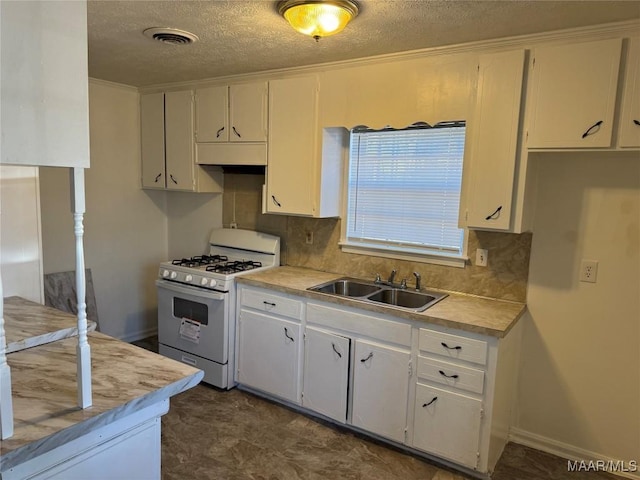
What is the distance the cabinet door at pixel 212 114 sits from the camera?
3.49 m

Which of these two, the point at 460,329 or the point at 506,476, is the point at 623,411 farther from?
the point at 460,329

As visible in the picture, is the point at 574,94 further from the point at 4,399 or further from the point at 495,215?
the point at 4,399

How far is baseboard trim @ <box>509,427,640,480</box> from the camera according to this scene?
2.48 meters

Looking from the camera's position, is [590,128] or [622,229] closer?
[590,128]

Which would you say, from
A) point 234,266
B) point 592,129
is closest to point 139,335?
point 234,266

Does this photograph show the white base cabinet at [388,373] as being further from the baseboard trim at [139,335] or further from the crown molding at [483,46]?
the baseboard trim at [139,335]

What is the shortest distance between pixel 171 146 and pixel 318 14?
2.27 meters

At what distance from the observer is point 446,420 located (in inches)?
95.0

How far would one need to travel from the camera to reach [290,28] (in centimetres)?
235

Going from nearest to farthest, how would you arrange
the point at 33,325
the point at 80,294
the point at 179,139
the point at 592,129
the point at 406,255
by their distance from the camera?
the point at 80,294
the point at 33,325
the point at 592,129
the point at 406,255
the point at 179,139

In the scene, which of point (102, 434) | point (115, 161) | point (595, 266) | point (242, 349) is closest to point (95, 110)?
point (115, 161)

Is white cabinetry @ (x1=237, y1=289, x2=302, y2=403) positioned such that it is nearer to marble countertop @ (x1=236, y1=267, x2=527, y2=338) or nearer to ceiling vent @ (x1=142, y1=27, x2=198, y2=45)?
marble countertop @ (x1=236, y1=267, x2=527, y2=338)

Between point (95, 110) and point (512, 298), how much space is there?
3593 millimetres

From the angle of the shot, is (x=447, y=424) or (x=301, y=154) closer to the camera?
(x=447, y=424)
